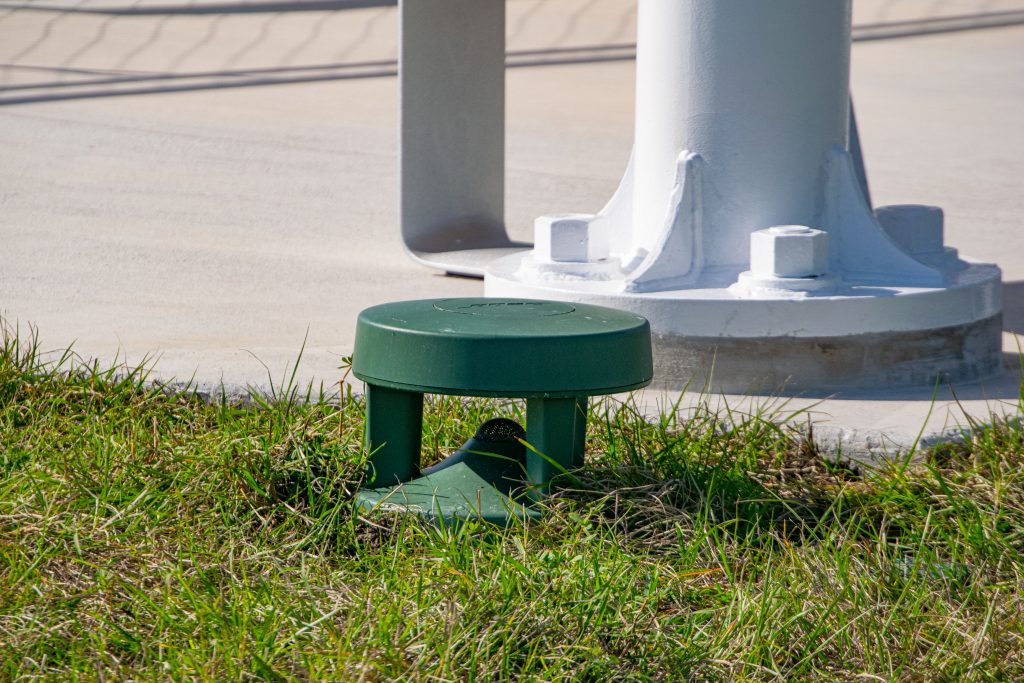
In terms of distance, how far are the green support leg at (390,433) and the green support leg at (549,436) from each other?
256 mm

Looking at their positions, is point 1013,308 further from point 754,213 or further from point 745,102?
point 745,102

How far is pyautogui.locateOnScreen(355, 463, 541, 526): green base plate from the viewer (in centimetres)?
287

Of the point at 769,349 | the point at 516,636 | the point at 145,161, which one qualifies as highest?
the point at 145,161

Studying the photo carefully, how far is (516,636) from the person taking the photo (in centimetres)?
234

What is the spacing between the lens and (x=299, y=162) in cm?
781

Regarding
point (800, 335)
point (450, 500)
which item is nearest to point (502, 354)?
point (450, 500)

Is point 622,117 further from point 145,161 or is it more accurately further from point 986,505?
point 986,505

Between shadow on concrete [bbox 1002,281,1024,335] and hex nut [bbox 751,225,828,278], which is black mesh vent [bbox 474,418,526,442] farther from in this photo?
shadow on concrete [bbox 1002,281,1024,335]

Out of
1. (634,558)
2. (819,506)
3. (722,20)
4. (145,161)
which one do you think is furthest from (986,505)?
(145,161)

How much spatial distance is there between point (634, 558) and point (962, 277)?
1.81m

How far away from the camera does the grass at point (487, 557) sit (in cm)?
234

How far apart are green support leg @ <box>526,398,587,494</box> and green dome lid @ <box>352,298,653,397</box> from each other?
0.08 meters

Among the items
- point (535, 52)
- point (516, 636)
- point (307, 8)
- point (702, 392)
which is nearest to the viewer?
point (516, 636)

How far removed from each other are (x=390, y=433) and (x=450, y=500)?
0.66 feet
